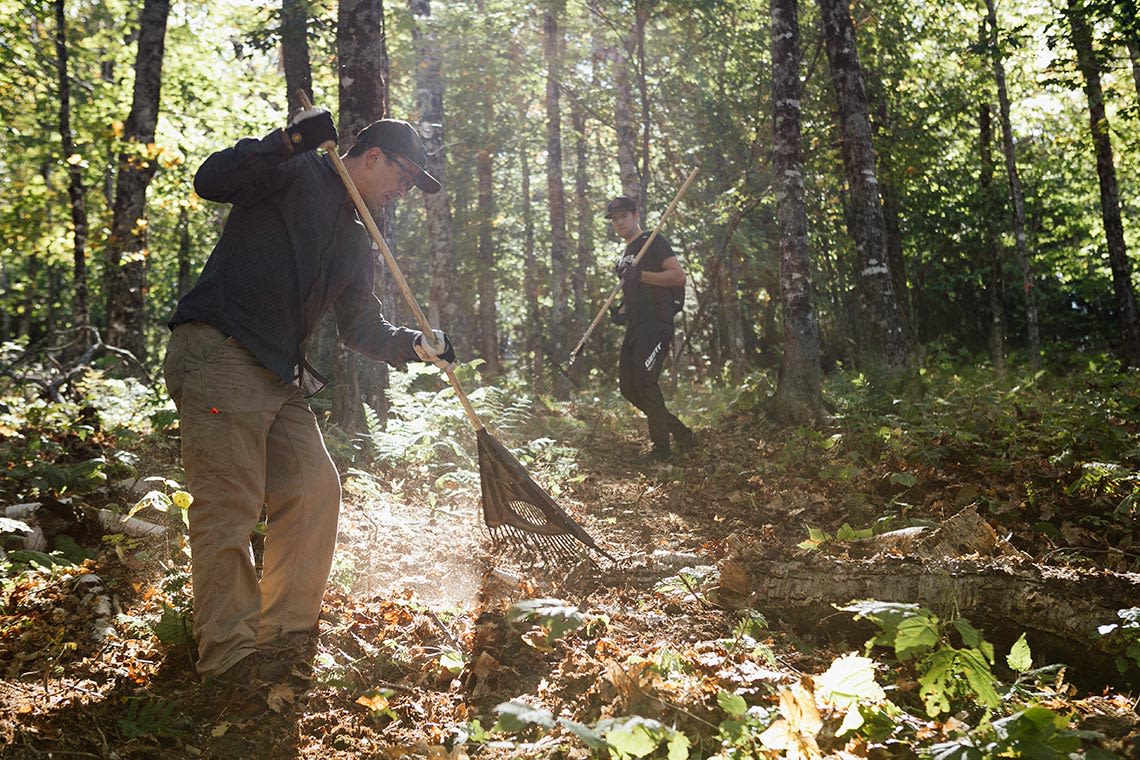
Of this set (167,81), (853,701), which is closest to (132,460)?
(853,701)

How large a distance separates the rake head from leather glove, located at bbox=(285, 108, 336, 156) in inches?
77.9

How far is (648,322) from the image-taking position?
28.6 feet

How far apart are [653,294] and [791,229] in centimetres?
214

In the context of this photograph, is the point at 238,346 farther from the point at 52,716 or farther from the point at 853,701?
the point at 853,701

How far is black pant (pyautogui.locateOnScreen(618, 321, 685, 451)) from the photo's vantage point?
28.4 ft

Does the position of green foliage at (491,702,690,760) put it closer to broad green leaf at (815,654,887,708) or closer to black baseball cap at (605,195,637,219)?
broad green leaf at (815,654,887,708)

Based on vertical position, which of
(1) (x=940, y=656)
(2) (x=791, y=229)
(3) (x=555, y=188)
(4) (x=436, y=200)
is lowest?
(1) (x=940, y=656)

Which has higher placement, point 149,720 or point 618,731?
point 618,731

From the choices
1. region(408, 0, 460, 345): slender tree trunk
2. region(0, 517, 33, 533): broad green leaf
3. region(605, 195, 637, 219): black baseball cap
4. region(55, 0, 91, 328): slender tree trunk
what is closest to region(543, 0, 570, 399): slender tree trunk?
region(408, 0, 460, 345): slender tree trunk

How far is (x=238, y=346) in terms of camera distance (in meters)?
3.56

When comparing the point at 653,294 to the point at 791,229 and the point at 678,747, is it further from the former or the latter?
the point at 678,747

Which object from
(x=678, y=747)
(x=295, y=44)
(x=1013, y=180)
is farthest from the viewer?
(x=1013, y=180)

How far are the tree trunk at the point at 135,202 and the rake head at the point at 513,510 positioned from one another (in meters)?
8.75

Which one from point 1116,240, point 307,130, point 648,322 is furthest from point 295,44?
point 1116,240
